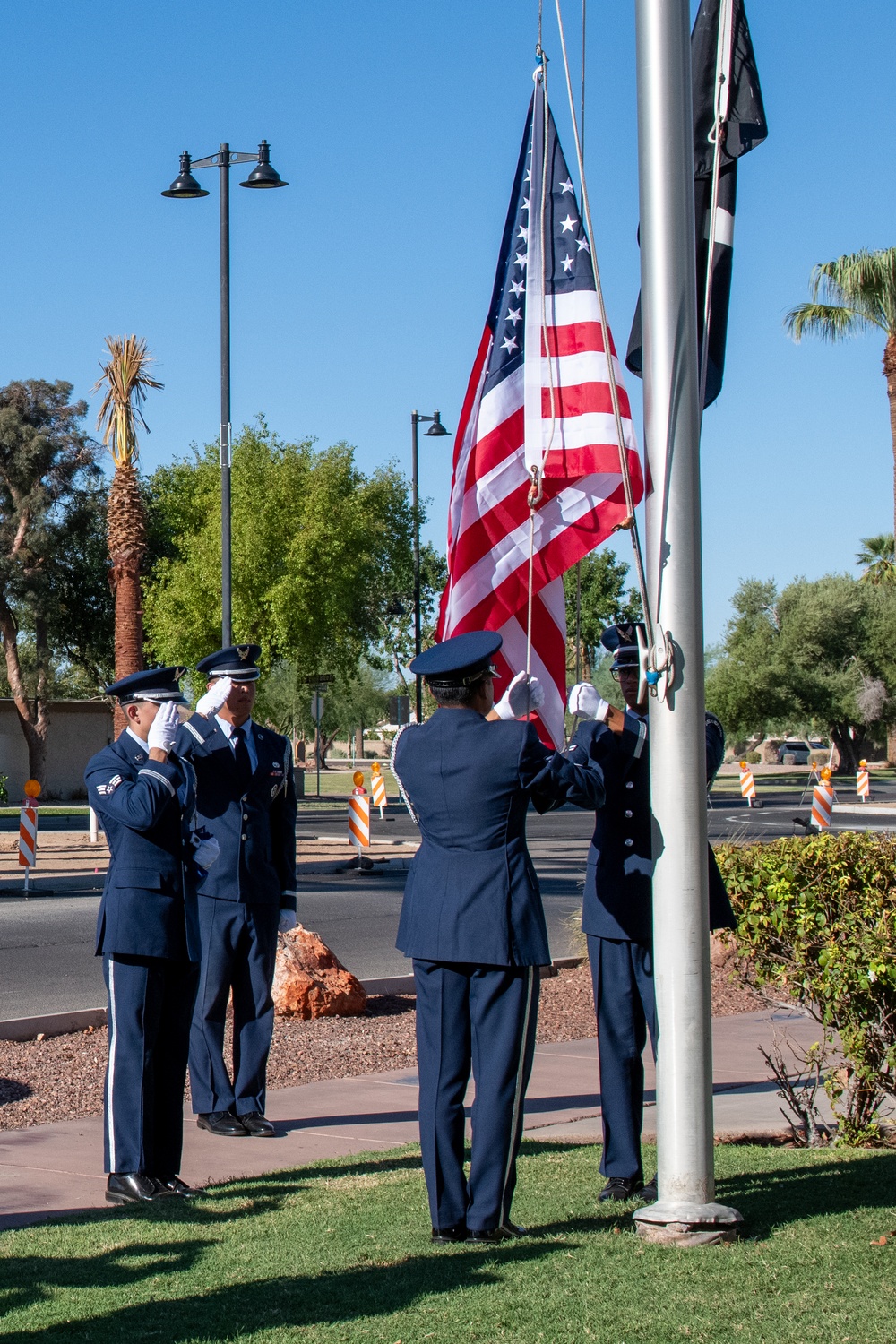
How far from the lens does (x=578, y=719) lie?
5676mm

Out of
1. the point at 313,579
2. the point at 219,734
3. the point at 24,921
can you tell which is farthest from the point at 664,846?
the point at 313,579

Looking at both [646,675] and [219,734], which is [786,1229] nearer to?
[646,675]

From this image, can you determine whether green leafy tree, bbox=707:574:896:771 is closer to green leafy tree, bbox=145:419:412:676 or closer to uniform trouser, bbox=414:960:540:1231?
green leafy tree, bbox=145:419:412:676

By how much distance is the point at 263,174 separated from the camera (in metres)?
19.0

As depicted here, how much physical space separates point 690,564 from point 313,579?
32.7 meters

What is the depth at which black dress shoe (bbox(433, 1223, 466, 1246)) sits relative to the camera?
4.73 m

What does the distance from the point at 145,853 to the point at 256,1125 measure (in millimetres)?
1720

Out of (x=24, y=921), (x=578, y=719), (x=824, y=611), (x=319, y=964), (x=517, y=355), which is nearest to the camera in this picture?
(x=578, y=719)

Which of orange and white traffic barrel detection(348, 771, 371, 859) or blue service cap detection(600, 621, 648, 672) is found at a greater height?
blue service cap detection(600, 621, 648, 672)

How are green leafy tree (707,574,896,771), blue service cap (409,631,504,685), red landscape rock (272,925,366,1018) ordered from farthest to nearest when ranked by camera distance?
green leafy tree (707,574,896,771)
red landscape rock (272,925,366,1018)
blue service cap (409,631,504,685)

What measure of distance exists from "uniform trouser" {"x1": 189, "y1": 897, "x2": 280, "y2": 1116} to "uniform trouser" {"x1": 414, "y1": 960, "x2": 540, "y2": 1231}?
204 cm

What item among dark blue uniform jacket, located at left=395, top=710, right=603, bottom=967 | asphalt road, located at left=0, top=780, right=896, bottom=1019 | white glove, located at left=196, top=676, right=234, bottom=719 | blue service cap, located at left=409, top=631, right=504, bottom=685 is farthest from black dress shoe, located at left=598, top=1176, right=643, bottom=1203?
asphalt road, located at left=0, top=780, right=896, bottom=1019

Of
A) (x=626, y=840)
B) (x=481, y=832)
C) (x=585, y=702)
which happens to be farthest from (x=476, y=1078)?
(x=585, y=702)

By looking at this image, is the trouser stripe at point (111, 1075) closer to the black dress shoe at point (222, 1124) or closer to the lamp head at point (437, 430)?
the black dress shoe at point (222, 1124)
